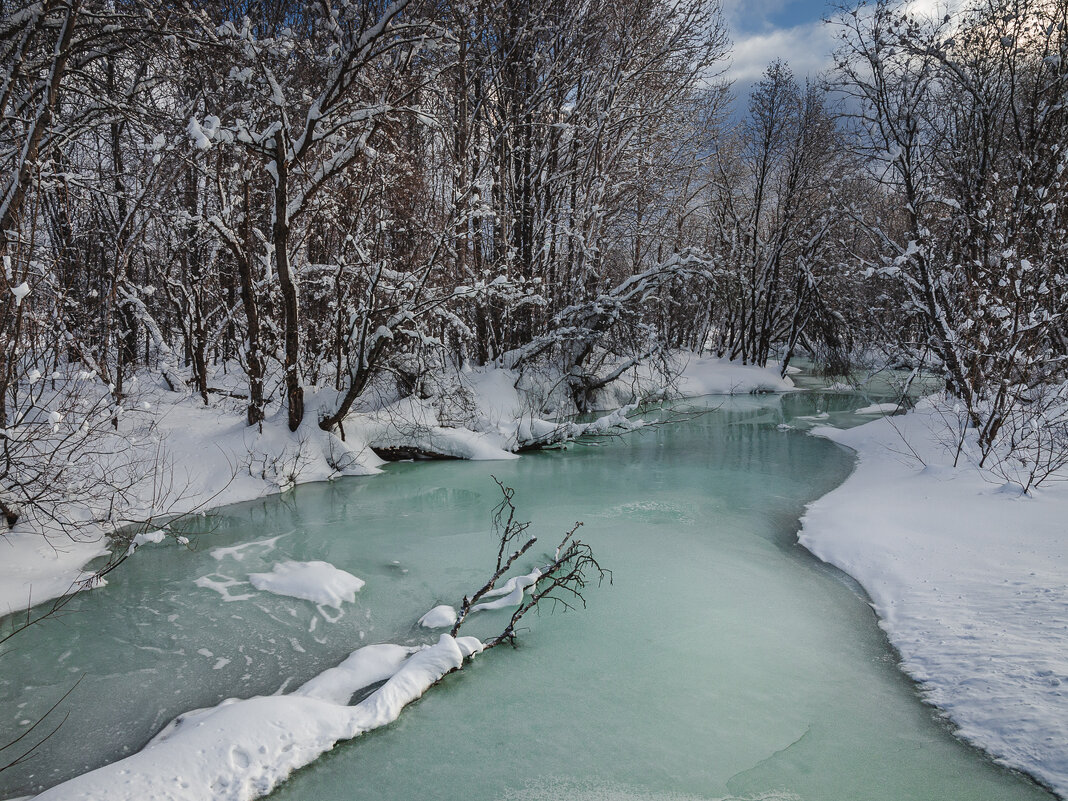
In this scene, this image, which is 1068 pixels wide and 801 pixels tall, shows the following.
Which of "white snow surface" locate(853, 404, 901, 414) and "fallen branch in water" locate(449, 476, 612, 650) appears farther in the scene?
"white snow surface" locate(853, 404, 901, 414)

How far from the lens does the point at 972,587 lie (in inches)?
226

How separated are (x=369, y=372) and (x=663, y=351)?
23.5ft

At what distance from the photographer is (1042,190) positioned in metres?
9.45

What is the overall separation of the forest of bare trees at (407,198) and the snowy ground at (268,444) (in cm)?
44

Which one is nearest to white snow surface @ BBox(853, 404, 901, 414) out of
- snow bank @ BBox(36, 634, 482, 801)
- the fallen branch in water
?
the fallen branch in water

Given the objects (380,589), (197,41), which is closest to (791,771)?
(380,589)

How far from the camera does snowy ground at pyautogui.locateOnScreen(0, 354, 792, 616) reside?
270 inches

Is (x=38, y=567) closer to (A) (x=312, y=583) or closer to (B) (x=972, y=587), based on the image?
(A) (x=312, y=583)

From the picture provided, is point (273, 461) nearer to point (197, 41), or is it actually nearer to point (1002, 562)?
point (197, 41)

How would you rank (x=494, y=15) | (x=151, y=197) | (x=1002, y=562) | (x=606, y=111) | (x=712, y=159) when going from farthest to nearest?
(x=712, y=159) → (x=606, y=111) → (x=494, y=15) → (x=151, y=197) → (x=1002, y=562)

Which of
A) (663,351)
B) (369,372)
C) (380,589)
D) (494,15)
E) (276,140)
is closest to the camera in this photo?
(380,589)

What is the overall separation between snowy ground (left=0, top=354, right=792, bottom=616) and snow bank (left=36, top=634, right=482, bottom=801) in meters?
3.01

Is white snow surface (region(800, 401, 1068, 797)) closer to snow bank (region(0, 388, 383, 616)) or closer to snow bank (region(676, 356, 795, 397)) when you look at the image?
snow bank (region(0, 388, 383, 616))

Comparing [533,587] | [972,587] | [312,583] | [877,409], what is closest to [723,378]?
[877,409]
